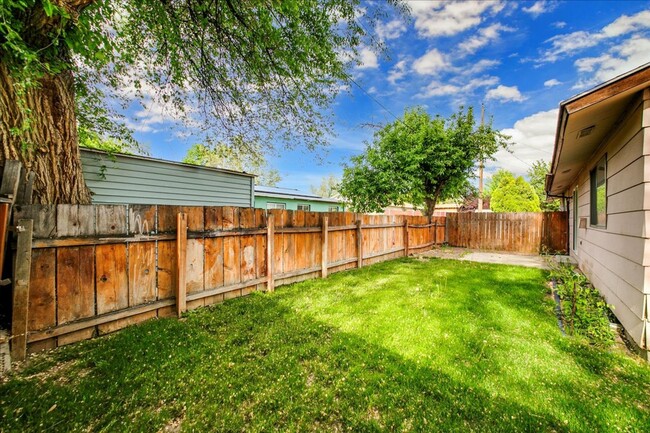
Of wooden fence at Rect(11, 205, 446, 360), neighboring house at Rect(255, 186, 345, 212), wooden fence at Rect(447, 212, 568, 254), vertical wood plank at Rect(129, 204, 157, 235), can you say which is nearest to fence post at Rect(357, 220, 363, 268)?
wooden fence at Rect(11, 205, 446, 360)

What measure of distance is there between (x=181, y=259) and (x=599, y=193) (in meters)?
7.25

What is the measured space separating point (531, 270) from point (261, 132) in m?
7.80

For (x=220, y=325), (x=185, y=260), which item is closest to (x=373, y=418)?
(x=220, y=325)

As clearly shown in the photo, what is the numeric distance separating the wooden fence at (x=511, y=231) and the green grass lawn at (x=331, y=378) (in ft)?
29.2

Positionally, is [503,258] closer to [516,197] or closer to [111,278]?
[111,278]

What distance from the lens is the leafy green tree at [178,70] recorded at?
2.44 metres

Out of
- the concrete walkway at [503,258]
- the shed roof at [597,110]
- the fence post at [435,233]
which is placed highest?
the shed roof at [597,110]

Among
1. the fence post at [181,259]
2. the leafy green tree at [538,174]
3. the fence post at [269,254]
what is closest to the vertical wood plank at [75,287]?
the fence post at [181,259]

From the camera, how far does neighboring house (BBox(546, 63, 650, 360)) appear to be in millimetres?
2521

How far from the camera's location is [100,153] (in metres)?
6.07

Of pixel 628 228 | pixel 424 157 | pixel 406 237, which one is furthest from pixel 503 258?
pixel 628 228

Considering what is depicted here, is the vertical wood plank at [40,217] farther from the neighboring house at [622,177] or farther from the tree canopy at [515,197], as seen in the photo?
the tree canopy at [515,197]

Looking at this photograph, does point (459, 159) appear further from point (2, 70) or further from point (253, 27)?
point (2, 70)

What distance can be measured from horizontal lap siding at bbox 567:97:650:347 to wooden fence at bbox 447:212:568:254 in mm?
7535
